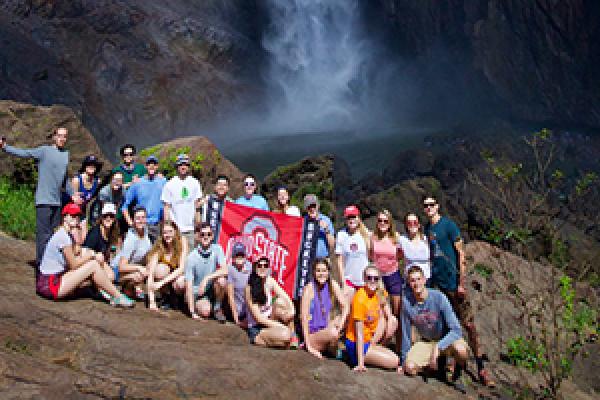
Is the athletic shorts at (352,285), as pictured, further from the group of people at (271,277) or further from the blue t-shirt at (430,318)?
the blue t-shirt at (430,318)

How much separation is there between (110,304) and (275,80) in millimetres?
40090

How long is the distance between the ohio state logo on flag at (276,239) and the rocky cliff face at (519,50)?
2565 cm

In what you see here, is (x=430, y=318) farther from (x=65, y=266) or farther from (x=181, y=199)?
(x=65, y=266)

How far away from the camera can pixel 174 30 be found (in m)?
35.9

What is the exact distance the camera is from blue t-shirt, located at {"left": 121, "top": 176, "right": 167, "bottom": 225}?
7230mm

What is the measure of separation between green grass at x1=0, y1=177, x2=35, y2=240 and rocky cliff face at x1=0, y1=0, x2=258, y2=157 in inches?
699

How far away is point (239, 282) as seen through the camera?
611 centimetres

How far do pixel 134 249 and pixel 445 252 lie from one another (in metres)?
3.64

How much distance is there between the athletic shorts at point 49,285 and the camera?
19.2ft

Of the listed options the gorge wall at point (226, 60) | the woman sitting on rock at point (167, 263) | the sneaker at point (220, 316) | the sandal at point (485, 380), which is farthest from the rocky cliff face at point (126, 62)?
the sandal at point (485, 380)

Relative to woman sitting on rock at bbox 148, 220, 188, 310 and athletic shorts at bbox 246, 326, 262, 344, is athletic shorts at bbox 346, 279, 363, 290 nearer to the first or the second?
athletic shorts at bbox 246, 326, 262, 344

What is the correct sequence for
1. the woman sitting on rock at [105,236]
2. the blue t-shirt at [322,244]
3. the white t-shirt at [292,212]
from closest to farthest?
1. the woman sitting on rock at [105,236]
2. the blue t-shirt at [322,244]
3. the white t-shirt at [292,212]

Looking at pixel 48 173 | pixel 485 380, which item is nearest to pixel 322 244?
pixel 485 380

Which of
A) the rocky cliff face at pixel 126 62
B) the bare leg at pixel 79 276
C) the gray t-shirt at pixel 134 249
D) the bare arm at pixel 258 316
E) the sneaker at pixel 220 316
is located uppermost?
the rocky cliff face at pixel 126 62
